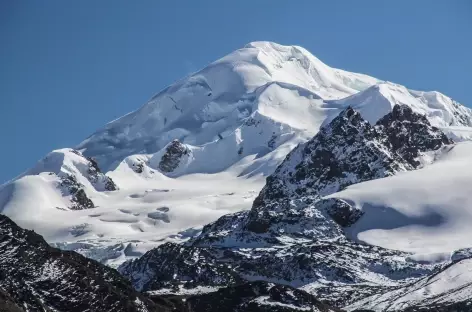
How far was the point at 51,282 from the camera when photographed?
14925 centimetres

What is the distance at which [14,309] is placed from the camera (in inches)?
5128

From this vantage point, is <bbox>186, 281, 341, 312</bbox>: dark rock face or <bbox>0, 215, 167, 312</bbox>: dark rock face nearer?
<bbox>0, 215, 167, 312</bbox>: dark rock face

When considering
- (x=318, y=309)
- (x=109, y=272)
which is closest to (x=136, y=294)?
(x=109, y=272)

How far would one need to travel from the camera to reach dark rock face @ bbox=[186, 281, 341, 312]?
17762 cm

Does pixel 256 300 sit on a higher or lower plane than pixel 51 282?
higher

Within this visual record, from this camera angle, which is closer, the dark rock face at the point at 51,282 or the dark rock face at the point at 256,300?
the dark rock face at the point at 51,282

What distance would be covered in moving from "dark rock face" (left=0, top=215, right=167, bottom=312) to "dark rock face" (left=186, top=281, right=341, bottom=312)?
63.2ft

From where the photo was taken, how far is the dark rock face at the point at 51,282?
145875 mm

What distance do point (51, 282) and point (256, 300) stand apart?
37.2 metres

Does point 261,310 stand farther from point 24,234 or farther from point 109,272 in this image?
point 24,234

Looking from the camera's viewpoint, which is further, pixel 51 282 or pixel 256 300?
pixel 256 300

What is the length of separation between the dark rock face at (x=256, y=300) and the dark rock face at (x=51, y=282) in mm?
19255

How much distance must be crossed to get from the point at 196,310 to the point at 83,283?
32024mm

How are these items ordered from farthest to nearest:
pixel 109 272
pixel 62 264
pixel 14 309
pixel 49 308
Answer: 1. pixel 109 272
2. pixel 62 264
3. pixel 49 308
4. pixel 14 309
